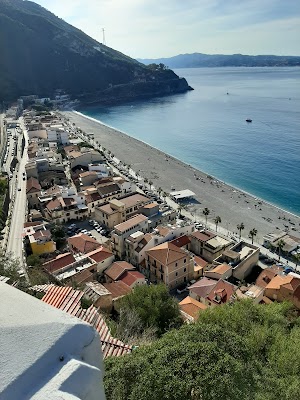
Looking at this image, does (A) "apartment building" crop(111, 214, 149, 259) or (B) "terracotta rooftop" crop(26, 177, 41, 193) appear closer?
(A) "apartment building" crop(111, 214, 149, 259)

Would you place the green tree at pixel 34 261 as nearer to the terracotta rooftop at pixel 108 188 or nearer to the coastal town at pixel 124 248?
the coastal town at pixel 124 248

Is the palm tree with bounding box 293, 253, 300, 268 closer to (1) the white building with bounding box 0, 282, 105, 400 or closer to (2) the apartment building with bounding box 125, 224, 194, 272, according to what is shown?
(2) the apartment building with bounding box 125, 224, 194, 272

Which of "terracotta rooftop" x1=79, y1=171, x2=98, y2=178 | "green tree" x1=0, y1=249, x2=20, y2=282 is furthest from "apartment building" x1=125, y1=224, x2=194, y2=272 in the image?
"terracotta rooftop" x1=79, y1=171, x2=98, y2=178

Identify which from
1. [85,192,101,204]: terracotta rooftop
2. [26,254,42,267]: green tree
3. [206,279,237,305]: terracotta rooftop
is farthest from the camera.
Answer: [85,192,101,204]: terracotta rooftop

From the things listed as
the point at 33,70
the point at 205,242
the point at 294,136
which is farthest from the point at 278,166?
the point at 33,70

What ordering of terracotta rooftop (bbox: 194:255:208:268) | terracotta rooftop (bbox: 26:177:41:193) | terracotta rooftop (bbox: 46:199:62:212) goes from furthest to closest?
terracotta rooftop (bbox: 26:177:41:193), terracotta rooftop (bbox: 46:199:62:212), terracotta rooftop (bbox: 194:255:208:268)

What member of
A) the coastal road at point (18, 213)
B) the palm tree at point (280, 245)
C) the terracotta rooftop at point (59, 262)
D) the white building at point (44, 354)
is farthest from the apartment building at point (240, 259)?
the white building at point (44, 354)

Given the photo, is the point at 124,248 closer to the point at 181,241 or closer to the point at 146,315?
the point at 181,241
